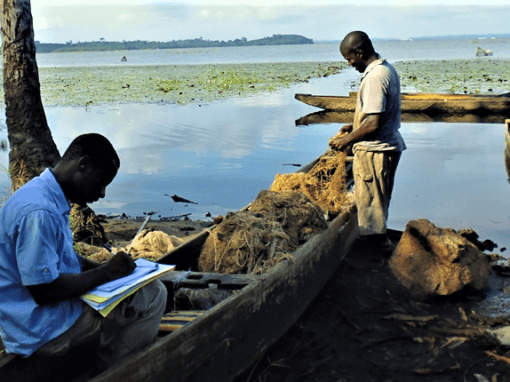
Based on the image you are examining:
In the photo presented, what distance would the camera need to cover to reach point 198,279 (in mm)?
4297

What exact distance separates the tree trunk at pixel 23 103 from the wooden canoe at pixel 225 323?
8.83ft

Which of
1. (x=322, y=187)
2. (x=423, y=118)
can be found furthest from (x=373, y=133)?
(x=423, y=118)

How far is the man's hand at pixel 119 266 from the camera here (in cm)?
266

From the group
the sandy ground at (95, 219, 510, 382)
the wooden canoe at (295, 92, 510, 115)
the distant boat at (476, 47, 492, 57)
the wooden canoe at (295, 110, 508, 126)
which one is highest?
the distant boat at (476, 47, 492, 57)

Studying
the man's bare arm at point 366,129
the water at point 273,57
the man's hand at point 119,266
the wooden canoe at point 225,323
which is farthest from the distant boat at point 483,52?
the man's hand at point 119,266

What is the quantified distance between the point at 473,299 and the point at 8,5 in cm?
601

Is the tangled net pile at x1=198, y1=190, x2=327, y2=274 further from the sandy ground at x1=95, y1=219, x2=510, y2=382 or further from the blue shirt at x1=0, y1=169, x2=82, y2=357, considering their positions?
the blue shirt at x1=0, y1=169, x2=82, y2=357

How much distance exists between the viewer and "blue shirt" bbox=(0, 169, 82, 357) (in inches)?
90.2

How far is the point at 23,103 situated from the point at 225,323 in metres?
4.38

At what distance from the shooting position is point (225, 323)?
3.55 m

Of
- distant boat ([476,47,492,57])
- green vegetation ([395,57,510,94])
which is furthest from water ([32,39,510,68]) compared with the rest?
green vegetation ([395,57,510,94])

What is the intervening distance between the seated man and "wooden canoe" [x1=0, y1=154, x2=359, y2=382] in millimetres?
221

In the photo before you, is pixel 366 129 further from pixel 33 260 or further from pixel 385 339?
pixel 33 260

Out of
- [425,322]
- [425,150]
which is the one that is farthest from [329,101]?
[425,322]
